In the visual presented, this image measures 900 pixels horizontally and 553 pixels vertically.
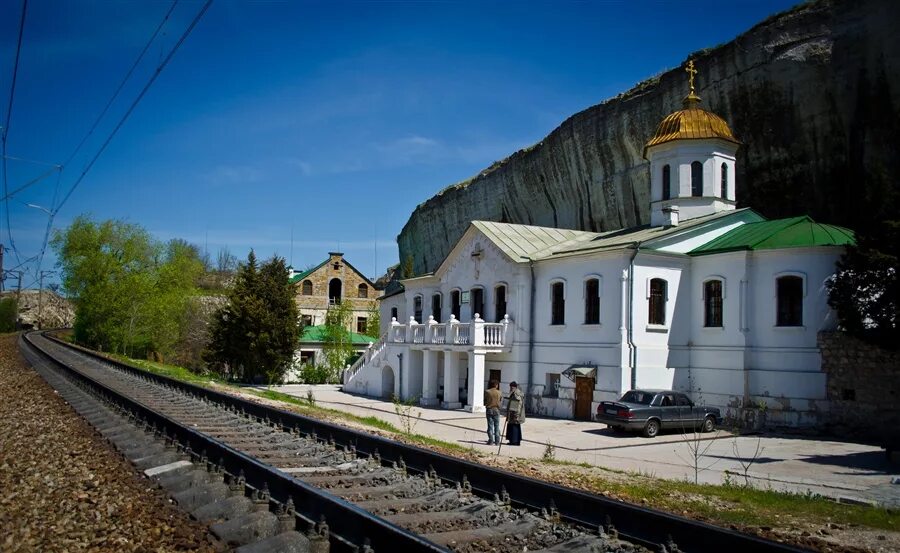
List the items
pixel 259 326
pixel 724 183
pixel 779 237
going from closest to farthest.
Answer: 1. pixel 779 237
2. pixel 724 183
3. pixel 259 326

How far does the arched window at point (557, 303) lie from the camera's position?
2822cm

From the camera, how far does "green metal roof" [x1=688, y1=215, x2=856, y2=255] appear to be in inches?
930

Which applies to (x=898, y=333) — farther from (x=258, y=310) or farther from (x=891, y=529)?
(x=258, y=310)

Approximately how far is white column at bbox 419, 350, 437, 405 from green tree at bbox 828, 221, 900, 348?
55.3ft

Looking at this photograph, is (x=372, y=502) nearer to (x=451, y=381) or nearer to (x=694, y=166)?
(x=451, y=381)

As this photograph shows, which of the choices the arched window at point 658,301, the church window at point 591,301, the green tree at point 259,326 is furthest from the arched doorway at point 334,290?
the arched window at point 658,301

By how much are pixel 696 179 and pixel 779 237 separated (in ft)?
21.4

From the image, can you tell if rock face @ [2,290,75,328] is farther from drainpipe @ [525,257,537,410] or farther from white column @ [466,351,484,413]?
drainpipe @ [525,257,537,410]

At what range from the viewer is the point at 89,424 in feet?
46.8

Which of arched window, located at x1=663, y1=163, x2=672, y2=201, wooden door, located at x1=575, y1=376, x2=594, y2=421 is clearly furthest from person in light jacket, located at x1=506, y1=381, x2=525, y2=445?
arched window, located at x1=663, y1=163, x2=672, y2=201

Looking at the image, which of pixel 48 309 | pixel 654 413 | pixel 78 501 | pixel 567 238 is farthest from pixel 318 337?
pixel 48 309

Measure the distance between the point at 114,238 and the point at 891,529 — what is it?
59.8 m

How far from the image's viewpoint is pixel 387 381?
3653cm

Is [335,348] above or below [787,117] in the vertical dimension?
below
